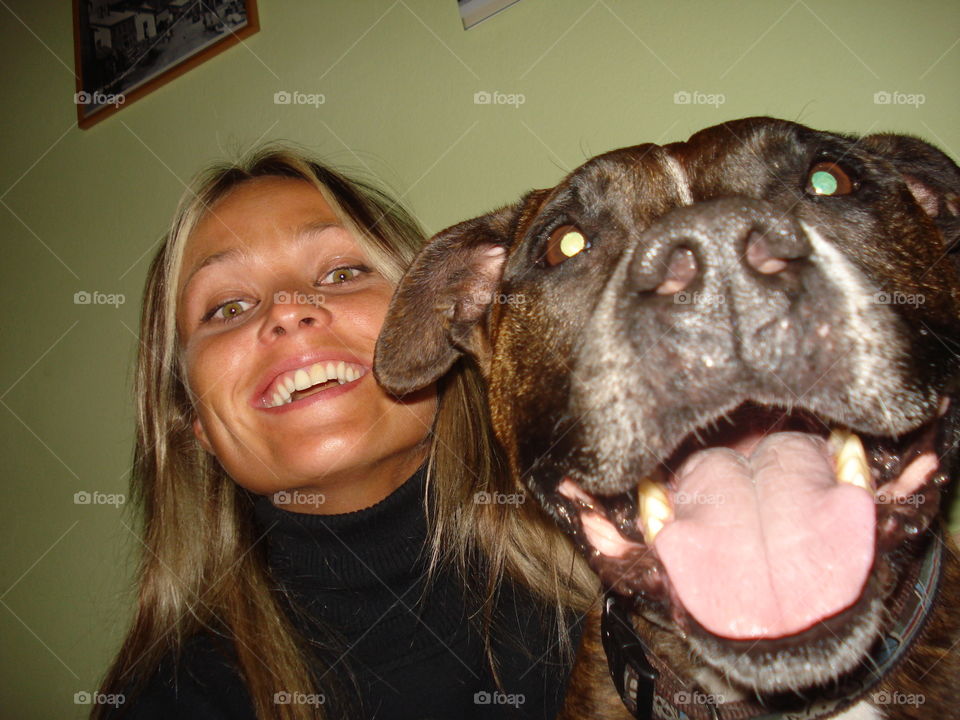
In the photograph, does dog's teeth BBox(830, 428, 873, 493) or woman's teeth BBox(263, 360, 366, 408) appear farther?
woman's teeth BBox(263, 360, 366, 408)

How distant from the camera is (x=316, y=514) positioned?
241 cm

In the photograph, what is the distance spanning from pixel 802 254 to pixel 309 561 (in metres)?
2.05

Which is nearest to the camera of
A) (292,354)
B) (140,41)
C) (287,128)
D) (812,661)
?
(812,661)

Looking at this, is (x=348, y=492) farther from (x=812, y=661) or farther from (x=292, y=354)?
(x=812, y=661)

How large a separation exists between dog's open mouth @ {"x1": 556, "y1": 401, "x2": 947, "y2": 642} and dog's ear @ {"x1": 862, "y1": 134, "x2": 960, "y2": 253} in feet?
2.60

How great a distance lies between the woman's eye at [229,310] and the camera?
2475mm

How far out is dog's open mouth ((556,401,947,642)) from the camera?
117cm

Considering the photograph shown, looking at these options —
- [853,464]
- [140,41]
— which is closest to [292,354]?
[853,464]

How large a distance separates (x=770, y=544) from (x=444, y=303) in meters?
1.38

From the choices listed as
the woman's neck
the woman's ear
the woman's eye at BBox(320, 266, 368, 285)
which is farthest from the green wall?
the woman's ear

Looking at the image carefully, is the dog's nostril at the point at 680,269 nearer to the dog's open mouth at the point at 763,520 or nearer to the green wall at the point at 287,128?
the dog's open mouth at the point at 763,520

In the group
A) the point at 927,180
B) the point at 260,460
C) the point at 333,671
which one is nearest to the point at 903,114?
the point at 927,180

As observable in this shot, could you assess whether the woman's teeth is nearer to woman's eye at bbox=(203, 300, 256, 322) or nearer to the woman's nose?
the woman's nose

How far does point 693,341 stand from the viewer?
120 centimetres
